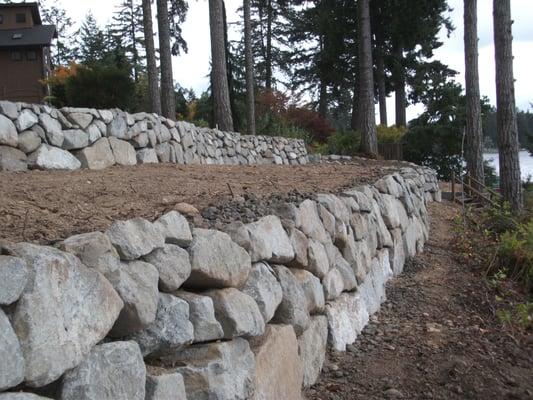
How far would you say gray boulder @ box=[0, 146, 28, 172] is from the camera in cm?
544

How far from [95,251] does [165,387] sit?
0.61 meters

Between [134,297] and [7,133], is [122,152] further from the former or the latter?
[134,297]

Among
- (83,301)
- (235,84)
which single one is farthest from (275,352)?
(235,84)

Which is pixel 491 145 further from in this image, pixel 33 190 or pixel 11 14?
pixel 33 190

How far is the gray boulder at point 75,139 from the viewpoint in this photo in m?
6.22

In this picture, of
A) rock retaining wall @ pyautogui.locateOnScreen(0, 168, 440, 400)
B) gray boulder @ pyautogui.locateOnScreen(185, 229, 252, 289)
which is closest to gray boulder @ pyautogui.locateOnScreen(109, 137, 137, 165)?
rock retaining wall @ pyautogui.locateOnScreen(0, 168, 440, 400)

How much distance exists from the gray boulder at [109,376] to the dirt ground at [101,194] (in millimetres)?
627

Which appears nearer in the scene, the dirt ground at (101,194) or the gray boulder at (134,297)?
the gray boulder at (134,297)

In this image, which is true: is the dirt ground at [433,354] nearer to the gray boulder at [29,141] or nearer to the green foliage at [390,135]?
the gray boulder at [29,141]

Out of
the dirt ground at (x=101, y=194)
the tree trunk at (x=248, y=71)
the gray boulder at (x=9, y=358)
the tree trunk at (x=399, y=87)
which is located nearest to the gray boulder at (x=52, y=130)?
the dirt ground at (x=101, y=194)

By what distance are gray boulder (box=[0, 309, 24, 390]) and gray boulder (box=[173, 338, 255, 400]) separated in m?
0.89

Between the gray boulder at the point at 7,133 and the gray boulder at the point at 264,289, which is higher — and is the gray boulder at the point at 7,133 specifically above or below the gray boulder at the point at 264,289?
above

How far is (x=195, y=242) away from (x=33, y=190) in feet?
5.51

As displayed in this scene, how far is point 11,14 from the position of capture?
27.2 m
